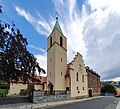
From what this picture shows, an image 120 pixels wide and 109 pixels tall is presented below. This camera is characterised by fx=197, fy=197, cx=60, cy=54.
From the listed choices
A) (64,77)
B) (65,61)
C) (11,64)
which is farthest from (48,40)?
(11,64)

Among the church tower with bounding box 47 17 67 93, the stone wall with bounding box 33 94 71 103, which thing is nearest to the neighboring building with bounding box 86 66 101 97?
the church tower with bounding box 47 17 67 93

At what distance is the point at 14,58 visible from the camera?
23703 millimetres

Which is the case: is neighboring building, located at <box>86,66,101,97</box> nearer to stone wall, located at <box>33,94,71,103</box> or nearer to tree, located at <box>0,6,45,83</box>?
stone wall, located at <box>33,94,71,103</box>

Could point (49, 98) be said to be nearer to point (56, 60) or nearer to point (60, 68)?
point (60, 68)

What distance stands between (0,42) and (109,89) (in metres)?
74.8

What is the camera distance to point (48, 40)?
4256 centimetres

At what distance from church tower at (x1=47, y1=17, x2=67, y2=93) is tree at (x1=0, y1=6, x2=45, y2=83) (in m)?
11.2

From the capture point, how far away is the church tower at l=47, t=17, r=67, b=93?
1499 inches

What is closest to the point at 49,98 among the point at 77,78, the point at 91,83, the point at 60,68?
the point at 60,68

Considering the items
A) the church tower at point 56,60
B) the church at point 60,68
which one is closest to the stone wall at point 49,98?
the church at point 60,68

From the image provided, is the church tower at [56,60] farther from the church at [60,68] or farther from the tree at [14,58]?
the tree at [14,58]

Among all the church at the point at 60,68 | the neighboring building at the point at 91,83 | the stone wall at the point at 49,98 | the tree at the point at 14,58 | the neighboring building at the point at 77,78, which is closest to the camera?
the tree at the point at 14,58

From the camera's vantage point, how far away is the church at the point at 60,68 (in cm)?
3834

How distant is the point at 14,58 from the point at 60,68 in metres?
16.9
